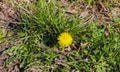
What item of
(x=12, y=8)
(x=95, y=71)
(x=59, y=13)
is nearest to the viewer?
(x=95, y=71)

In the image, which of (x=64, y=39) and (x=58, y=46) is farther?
(x=58, y=46)

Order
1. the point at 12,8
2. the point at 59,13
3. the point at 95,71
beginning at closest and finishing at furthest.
Answer: the point at 95,71 < the point at 59,13 < the point at 12,8

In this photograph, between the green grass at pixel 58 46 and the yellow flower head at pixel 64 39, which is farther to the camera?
the green grass at pixel 58 46

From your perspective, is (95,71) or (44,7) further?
(44,7)

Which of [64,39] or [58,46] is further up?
[64,39]

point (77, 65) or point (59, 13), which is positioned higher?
point (59, 13)

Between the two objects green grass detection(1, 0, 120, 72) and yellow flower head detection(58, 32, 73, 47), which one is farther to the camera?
green grass detection(1, 0, 120, 72)

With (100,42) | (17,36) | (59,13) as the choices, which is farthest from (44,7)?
(100,42)

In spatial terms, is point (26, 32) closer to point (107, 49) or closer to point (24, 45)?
point (24, 45)
